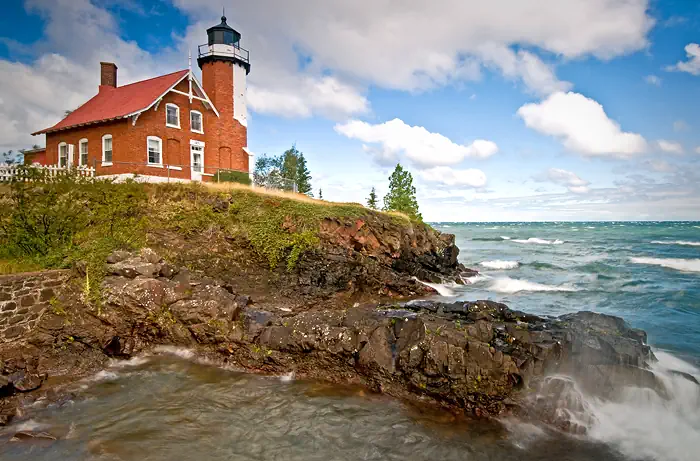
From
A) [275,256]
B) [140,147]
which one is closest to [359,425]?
[275,256]

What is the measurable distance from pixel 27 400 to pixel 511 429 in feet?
33.7

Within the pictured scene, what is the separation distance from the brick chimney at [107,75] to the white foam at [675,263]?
44361 mm

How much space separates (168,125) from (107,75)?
8989 millimetres

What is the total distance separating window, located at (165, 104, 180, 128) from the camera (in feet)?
75.7

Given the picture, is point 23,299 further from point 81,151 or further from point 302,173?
point 302,173

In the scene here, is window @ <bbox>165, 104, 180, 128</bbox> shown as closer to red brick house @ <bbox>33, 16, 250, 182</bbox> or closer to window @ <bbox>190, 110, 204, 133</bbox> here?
red brick house @ <bbox>33, 16, 250, 182</bbox>

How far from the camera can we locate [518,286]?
22.7 m

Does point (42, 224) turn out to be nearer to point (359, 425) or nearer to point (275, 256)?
point (275, 256)

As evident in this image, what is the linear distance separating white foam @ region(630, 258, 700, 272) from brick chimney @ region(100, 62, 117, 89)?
146 feet

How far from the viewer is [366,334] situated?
9.35 metres

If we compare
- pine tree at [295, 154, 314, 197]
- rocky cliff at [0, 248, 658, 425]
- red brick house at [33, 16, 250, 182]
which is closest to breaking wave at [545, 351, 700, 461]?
rocky cliff at [0, 248, 658, 425]

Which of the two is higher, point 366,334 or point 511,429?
point 366,334

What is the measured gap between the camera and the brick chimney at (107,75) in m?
27.0

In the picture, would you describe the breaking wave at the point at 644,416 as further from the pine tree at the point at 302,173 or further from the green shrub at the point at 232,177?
the pine tree at the point at 302,173
